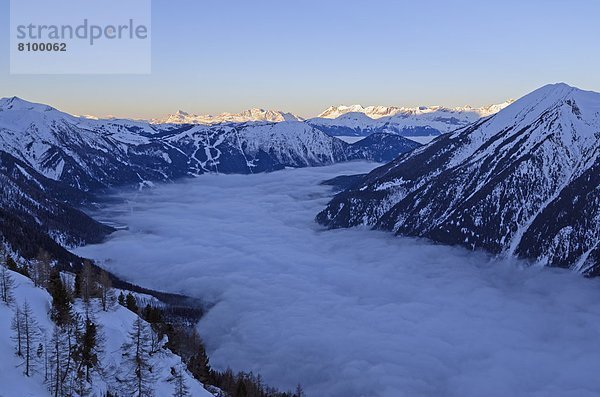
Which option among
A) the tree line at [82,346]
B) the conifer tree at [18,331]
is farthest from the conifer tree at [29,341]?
the conifer tree at [18,331]

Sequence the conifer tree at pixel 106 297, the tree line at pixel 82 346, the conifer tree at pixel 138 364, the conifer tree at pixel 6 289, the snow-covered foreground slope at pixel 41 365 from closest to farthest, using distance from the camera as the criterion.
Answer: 1. the snow-covered foreground slope at pixel 41 365
2. the tree line at pixel 82 346
3. the conifer tree at pixel 138 364
4. the conifer tree at pixel 6 289
5. the conifer tree at pixel 106 297

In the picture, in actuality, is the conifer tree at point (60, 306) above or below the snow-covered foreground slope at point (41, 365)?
above

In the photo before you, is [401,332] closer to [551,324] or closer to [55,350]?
[551,324]

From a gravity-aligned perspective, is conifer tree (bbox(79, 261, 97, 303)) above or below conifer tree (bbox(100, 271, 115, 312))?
above

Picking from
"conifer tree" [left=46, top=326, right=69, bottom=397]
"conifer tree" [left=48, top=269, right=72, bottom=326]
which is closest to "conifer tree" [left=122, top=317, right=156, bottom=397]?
"conifer tree" [left=46, top=326, right=69, bottom=397]

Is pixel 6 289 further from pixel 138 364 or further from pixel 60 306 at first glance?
pixel 138 364

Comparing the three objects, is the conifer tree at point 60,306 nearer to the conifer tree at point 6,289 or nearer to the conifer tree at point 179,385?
the conifer tree at point 6,289

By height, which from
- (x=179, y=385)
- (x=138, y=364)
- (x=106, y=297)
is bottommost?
(x=179, y=385)

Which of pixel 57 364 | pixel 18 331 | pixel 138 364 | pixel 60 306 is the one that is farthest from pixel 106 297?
pixel 57 364

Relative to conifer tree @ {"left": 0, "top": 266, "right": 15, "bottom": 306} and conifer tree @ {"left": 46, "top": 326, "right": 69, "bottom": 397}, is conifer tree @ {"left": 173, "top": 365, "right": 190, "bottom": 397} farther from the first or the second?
conifer tree @ {"left": 0, "top": 266, "right": 15, "bottom": 306}
